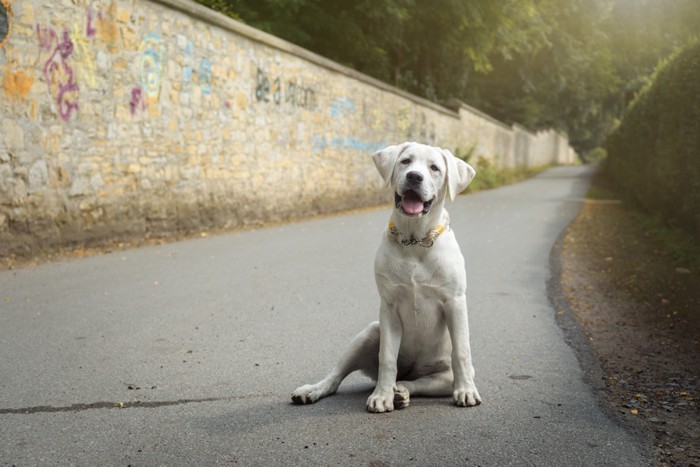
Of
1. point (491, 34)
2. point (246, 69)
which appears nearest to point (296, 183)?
point (246, 69)

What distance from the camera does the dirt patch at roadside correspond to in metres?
3.75

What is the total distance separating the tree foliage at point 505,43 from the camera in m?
20.1

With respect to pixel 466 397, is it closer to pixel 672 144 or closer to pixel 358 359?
pixel 358 359

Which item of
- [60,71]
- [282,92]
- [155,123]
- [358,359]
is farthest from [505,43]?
[358,359]

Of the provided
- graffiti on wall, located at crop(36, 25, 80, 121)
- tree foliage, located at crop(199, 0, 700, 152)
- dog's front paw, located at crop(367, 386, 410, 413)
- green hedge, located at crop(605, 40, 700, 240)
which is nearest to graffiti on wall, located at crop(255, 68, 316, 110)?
tree foliage, located at crop(199, 0, 700, 152)

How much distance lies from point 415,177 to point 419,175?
2 cm

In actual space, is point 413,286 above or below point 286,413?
above

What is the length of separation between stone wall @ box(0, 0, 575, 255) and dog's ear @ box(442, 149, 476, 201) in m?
6.64

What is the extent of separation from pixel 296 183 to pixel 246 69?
2.88 m

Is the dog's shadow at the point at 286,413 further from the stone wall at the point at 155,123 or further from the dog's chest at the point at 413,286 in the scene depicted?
the stone wall at the point at 155,123

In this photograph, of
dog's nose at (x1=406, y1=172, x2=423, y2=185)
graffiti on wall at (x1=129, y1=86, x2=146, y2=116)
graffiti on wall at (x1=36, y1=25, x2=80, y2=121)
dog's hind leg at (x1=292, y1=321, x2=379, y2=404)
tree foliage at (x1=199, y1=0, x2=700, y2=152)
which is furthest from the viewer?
tree foliage at (x1=199, y1=0, x2=700, y2=152)

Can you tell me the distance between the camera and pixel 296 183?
1544 cm

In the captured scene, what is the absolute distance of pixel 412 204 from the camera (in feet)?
12.4

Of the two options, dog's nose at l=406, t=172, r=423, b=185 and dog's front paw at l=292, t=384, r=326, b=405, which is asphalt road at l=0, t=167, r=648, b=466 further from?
dog's nose at l=406, t=172, r=423, b=185
